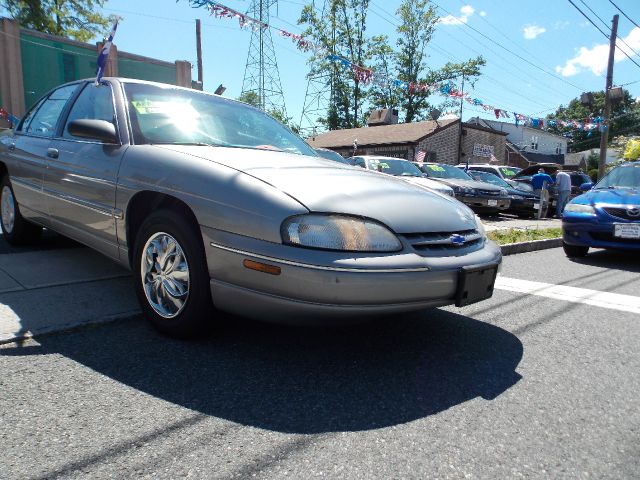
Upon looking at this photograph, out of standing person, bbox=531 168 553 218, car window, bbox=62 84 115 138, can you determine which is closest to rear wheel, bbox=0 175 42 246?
car window, bbox=62 84 115 138

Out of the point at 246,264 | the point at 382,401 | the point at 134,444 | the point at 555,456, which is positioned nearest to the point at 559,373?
the point at 555,456

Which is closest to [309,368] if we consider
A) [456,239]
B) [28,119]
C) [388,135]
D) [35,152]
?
[456,239]

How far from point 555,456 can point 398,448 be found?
0.58 metres

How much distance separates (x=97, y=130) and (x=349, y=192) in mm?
1629

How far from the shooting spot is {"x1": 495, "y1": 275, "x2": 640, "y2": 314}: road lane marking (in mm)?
4047

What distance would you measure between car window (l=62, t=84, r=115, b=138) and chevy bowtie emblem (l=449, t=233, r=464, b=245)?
234 cm

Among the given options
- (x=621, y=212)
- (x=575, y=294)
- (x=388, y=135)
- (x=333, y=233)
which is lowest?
(x=575, y=294)

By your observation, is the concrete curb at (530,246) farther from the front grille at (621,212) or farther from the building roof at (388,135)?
the building roof at (388,135)

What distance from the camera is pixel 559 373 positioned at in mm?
2551

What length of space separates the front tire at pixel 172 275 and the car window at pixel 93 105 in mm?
1070

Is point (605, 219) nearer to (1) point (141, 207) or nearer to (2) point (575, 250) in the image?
(2) point (575, 250)

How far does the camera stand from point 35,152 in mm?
3941

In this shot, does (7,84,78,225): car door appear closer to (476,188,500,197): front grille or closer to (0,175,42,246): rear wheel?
(0,175,42,246): rear wheel

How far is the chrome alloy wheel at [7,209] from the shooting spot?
15.2ft
